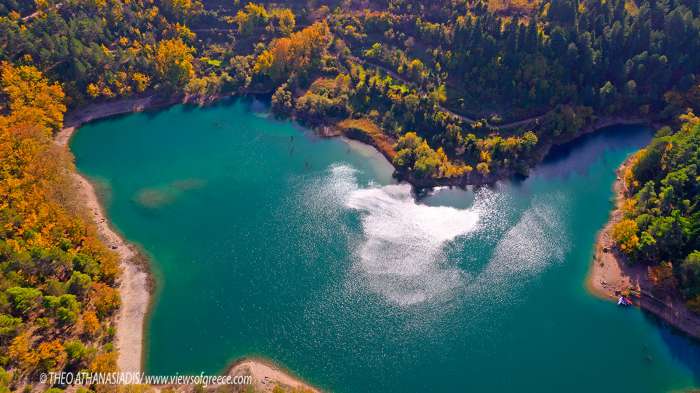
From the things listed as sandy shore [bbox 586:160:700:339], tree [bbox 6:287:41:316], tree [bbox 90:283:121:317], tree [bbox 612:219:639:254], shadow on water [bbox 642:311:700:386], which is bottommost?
tree [bbox 90:283:121:317]

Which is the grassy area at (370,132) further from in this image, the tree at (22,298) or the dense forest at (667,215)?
the tree at (22,298)

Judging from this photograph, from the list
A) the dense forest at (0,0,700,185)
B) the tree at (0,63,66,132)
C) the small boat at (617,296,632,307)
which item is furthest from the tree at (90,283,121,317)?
the small boat at (617,296,632,307)

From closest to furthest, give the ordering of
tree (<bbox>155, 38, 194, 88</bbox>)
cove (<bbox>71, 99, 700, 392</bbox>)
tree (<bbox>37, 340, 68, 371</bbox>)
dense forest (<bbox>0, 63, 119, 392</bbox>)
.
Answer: tree (<bbox>37, 340, 68, 371</bbox>) < dense forest (<bbox>0, 63, 119, 392</bbox>) < cove (<bbox>71, 99, 700, 392</bbox>) < tree (<bbox>155, 38, 194, 88</bbox>)

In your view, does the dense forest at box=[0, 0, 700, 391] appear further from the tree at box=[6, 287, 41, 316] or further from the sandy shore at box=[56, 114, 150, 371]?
the tree at box=[6, 287, 41, 316]

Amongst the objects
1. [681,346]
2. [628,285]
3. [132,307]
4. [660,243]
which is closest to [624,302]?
[628,285]

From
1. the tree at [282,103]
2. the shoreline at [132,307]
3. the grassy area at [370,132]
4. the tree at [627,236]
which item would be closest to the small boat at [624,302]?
the tree at [627,236]

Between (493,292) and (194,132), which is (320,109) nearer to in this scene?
(194,132)

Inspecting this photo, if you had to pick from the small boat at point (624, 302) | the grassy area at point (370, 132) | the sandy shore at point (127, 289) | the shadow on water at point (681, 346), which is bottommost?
the sandy shore at point (127, 289)

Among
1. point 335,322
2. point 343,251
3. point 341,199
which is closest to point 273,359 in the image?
point 335,322
